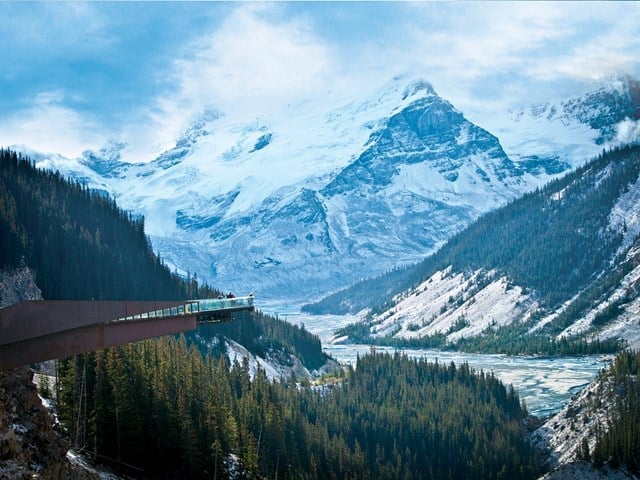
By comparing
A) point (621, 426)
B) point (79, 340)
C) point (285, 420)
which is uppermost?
point (79, 340)

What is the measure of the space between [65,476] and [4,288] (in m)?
85.3

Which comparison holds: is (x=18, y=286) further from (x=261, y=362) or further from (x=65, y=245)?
(x=261, y=362)

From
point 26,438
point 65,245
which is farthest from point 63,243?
point 26,438

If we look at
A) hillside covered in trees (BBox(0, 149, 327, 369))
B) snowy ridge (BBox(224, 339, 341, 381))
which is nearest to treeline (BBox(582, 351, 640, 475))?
snowy ridge (BBox(224, 339, 341, 381))

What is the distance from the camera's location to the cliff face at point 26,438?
4366 cm

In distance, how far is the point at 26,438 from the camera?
4662 centimetres

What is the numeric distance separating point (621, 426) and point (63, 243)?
104804mm

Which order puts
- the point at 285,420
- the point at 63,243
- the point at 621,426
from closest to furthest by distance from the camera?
the point at 285,420 < the point at 621,426 < the point at 63,243

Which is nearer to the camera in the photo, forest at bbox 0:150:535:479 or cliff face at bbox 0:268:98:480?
cliff face at bbox 0:268:98:480

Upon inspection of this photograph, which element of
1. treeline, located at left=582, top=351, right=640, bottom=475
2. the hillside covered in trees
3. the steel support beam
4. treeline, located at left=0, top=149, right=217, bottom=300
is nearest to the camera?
the steel support beam

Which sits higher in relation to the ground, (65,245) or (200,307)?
(65,245)

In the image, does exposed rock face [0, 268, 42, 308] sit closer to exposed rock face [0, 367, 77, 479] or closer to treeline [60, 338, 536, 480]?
treeline [60, 338, 536, 480]

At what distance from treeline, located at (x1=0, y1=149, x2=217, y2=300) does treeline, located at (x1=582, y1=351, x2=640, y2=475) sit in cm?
9117

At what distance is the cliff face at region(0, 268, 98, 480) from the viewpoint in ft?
143
